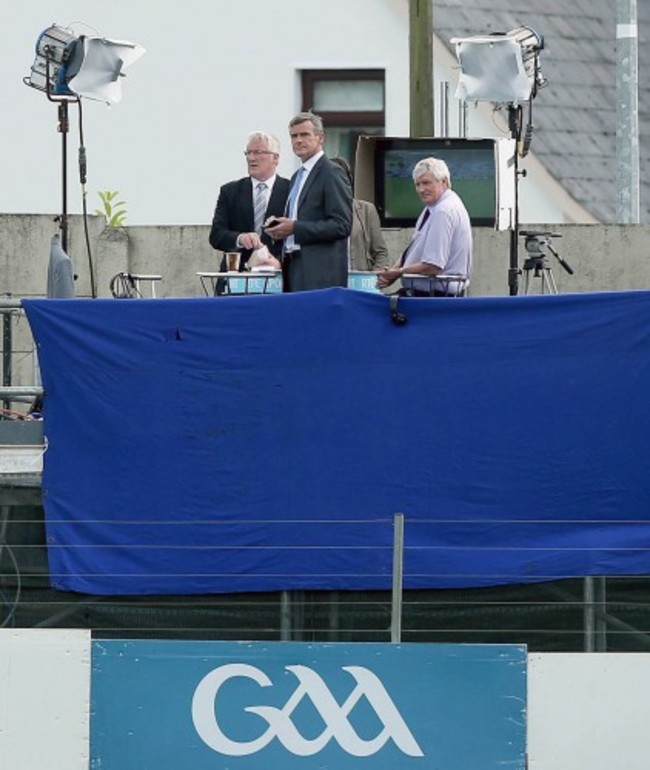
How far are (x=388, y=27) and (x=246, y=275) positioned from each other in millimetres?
10048

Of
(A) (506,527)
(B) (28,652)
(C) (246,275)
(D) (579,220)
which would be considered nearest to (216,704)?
(B) (28,652)

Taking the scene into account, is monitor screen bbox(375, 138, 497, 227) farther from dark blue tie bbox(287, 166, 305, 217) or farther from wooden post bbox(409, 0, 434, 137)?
wooden post bbox(409, 0, 434, 137)

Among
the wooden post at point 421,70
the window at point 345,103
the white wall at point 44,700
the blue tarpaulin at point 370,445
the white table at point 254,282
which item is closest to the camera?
the white wall at point 44,700

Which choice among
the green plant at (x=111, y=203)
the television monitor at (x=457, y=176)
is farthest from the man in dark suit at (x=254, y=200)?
the green plant at (x=111, y=203)

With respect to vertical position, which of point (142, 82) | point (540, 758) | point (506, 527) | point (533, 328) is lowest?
point (540, 758)

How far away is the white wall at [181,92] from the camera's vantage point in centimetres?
2198

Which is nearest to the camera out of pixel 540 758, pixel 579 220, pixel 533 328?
pixel 540 758

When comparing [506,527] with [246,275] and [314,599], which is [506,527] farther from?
[246,275]

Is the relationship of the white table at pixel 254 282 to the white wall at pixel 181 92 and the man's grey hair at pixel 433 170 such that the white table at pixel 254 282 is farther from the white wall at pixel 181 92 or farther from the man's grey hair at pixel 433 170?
the white wall at pixel 181 92

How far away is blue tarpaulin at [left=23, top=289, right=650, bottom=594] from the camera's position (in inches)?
453

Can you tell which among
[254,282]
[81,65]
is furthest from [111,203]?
[254,282]

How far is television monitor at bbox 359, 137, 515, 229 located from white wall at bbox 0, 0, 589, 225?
26.1 feet

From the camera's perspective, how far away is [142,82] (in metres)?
22.2

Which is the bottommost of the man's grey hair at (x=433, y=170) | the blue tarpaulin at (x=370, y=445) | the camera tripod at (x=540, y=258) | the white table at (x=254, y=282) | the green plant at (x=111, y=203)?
the blue tarpaulin at (x=370, y=445)
